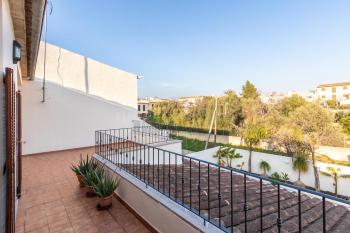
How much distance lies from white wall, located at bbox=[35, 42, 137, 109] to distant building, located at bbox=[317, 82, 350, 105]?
3802cm

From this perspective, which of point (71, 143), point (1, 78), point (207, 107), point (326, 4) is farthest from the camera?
point (207, 107)

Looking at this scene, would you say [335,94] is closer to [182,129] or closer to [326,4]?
[182,129]

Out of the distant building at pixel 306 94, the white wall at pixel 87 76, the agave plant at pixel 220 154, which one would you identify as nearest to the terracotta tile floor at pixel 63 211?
the white wall at pixel 87 76

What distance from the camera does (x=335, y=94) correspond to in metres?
36.5

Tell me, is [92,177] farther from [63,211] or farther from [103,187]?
[63,211]

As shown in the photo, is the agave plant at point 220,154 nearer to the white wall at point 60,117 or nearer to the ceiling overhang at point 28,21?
the white wall at point 60,117

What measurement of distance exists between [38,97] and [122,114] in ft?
11.9

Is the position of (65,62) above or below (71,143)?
above

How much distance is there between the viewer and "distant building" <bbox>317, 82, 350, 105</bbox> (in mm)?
34906

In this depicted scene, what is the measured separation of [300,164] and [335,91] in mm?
34777

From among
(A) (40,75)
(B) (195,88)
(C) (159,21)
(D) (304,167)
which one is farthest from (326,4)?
(B) (195,88)

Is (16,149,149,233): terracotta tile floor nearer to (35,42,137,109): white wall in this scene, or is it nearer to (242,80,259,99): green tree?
(35,42,137,109): white wall

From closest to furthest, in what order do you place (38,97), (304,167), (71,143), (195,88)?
(38,97) → (71,143) → (304,167) → (195,88)

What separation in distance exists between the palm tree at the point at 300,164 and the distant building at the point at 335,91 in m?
Answer: 29.4
